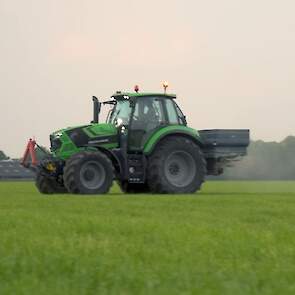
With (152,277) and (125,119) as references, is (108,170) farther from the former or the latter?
(152,277)

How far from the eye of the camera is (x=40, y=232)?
23.9 ft

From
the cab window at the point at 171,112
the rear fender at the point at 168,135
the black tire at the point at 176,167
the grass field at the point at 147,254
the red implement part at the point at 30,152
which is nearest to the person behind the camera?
the grass field at the point at 147,254

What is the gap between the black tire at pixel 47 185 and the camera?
19.1 metres

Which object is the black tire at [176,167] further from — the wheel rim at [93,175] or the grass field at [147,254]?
the grass field at [147,254]

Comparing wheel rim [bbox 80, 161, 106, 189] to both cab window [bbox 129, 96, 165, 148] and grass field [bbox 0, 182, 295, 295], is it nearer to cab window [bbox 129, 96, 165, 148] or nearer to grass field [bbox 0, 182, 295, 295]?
cab window [bbox 129, 96, 165, 148]

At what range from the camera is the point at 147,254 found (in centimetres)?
573

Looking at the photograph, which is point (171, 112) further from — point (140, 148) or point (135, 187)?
point (135, 187)

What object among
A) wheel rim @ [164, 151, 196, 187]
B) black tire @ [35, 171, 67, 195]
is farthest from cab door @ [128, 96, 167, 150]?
black tire @ [35, 171, 67, 195]

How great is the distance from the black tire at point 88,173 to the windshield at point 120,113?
48.8 inches

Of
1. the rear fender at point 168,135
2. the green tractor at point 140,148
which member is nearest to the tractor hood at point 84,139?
the green tractor at point 140,148

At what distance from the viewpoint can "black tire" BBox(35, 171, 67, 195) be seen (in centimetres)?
1911

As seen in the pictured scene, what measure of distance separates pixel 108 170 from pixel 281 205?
231 inches

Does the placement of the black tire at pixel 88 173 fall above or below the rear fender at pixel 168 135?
below

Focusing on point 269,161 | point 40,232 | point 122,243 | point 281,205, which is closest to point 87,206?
point 281,205
